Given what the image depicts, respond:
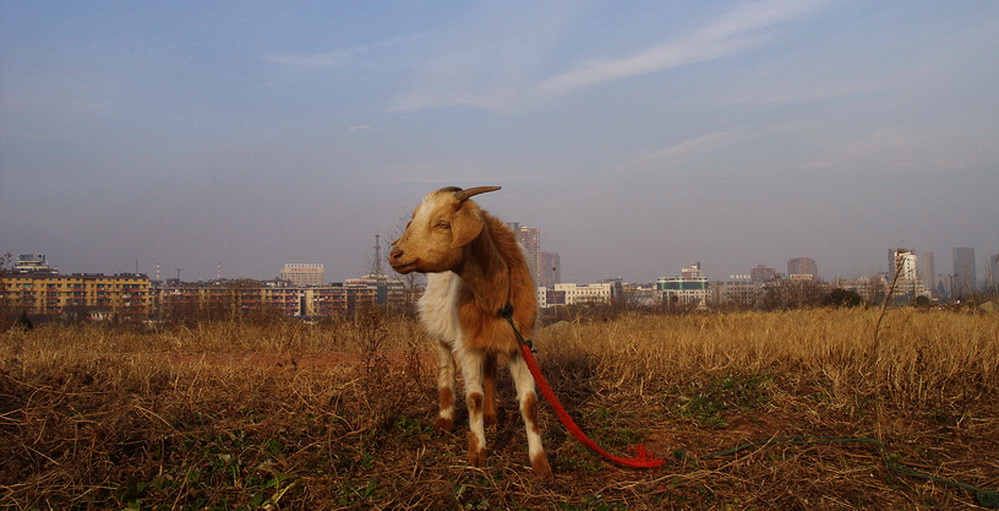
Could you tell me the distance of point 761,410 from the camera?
5.92 meters

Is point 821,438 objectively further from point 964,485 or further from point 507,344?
point 507,344

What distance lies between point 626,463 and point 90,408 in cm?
377

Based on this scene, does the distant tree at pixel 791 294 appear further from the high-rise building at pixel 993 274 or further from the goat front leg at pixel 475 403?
the goat front leg at pixel 475 403

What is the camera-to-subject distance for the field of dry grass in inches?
151

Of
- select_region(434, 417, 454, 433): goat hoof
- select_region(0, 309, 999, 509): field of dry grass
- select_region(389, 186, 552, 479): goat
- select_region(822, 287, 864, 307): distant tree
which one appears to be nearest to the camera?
select_region(0, 309, 999, 509): field of dry grass

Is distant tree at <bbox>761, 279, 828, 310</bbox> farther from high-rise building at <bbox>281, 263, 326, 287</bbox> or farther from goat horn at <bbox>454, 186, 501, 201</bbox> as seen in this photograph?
high-rise building at <bbox>281, 263, 326, 287</bbox>

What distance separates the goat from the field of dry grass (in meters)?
0.29

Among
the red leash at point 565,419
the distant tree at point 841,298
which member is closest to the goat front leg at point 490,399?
the red leash at point 565,419

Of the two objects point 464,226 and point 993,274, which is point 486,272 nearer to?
point 464,226

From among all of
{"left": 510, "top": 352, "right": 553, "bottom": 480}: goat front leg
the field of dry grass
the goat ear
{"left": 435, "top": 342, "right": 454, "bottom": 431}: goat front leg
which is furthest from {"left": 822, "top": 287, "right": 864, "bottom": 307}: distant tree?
the goat ear

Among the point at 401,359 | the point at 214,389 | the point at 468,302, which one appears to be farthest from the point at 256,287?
the point at 468,302

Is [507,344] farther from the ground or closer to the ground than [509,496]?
farther from the ground

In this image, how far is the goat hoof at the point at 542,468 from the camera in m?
4.27

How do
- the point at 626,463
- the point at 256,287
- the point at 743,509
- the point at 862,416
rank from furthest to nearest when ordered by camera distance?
1. the point at 256,287
2. the point at 862,416
3. the point at 626,463
4. the point at 743,509
